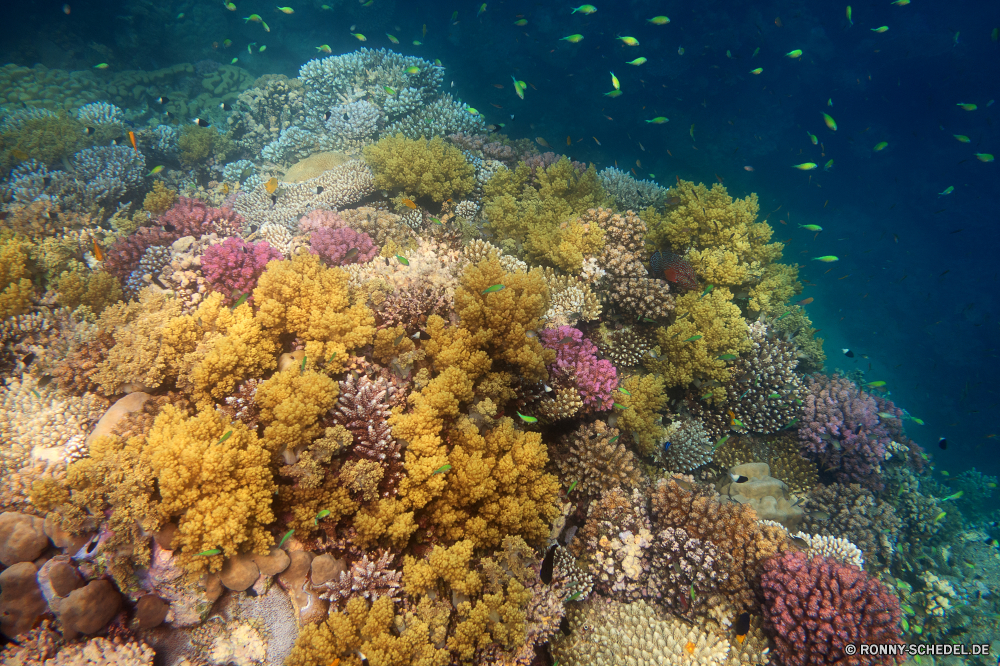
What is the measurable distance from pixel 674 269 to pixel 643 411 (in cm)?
245

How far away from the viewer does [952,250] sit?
2330 centimetres

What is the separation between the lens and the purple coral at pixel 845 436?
23.2 ft

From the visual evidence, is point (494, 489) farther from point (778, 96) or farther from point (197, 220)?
point (778, 96)

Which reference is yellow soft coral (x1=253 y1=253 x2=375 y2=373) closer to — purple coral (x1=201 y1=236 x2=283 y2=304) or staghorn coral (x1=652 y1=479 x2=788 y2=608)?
purple coral (x1=201 y1=236 x2=283 y2=304)

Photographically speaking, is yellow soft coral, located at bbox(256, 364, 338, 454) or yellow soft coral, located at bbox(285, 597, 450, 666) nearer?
yellow soft coral, located at bbox(285, 597, 450, 666)

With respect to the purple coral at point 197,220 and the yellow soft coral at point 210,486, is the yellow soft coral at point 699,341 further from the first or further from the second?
the purple coral at point 197,220

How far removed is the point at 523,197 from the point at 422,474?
252 inches

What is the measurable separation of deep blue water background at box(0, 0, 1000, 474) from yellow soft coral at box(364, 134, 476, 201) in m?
14.2

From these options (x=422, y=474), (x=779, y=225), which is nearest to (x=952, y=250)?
(x=779, y=225)

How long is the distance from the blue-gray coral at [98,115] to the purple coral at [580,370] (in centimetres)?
1477

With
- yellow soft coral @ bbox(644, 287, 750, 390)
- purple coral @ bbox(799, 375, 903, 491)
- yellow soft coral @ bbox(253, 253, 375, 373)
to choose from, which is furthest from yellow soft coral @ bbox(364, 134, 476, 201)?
purple coral @ bbox(799, 375, 903, 491)

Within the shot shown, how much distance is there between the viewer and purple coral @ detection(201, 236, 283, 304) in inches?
199

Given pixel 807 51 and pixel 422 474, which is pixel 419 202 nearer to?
pixel 422 474

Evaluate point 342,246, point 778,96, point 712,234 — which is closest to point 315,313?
point 342,246
